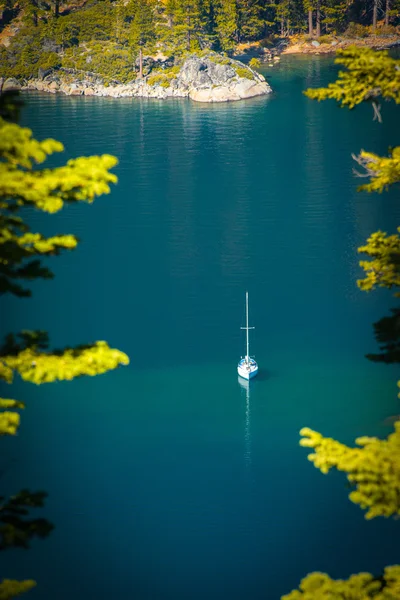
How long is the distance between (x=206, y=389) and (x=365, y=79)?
113 feet

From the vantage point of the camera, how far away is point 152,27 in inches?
5123

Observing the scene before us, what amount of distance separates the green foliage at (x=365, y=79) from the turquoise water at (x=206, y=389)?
78.1 ft

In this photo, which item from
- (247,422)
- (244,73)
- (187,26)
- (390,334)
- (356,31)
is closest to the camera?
(390,334)

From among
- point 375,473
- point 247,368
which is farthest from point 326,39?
point 375,473

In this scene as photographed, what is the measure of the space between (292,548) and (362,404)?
39.7 ft

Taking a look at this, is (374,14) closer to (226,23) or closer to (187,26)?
(226,23)

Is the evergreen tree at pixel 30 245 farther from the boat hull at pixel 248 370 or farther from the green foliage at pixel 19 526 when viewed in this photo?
the boat hull at pixel 248 370

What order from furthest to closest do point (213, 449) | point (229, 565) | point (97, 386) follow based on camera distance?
point (97, 386) < point (213, 449) < point (229, 565)

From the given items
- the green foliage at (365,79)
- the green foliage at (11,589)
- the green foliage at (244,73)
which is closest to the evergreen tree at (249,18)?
the green foliage at (244,73)

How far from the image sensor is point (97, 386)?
47.7m

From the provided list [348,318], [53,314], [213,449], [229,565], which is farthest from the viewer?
[53,314]

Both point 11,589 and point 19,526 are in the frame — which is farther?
point 19,526

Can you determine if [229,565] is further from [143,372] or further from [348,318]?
[348,318]

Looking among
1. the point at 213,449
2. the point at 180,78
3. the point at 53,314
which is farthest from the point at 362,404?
the point at 180,78
